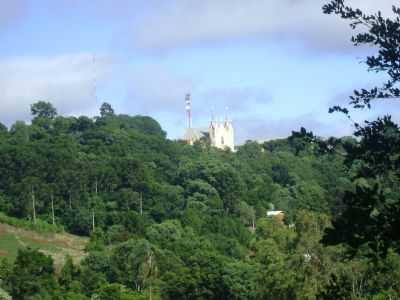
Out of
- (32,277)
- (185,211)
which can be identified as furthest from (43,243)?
(32,277)

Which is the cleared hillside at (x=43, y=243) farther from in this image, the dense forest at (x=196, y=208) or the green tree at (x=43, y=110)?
the green tree at (x=43, y=110)

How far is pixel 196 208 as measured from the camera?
98125 millimetres

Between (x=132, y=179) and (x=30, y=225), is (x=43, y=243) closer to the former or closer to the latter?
(x=30, y=225)

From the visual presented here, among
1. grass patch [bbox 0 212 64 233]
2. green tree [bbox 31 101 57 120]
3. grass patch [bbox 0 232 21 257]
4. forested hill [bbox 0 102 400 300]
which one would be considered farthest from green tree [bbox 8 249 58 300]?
green tree [bbox 31 101 57 120]

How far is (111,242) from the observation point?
8256 centimetres

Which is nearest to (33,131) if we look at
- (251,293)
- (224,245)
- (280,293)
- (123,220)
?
(123,220)

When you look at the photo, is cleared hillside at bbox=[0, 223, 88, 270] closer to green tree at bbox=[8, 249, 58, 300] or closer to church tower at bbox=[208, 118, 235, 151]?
green tree at bbox=[8, 249, 58, 300]

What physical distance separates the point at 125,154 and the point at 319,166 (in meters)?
21.6

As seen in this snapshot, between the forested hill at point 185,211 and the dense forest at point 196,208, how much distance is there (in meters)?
0.04

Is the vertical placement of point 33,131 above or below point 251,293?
above

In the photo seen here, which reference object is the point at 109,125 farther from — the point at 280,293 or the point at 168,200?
the point at 280,293

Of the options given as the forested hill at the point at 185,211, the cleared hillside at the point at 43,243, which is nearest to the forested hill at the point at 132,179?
the forested hill at the point at 185,211

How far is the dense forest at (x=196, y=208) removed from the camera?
11539 millimetres

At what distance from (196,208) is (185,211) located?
12.3ft
